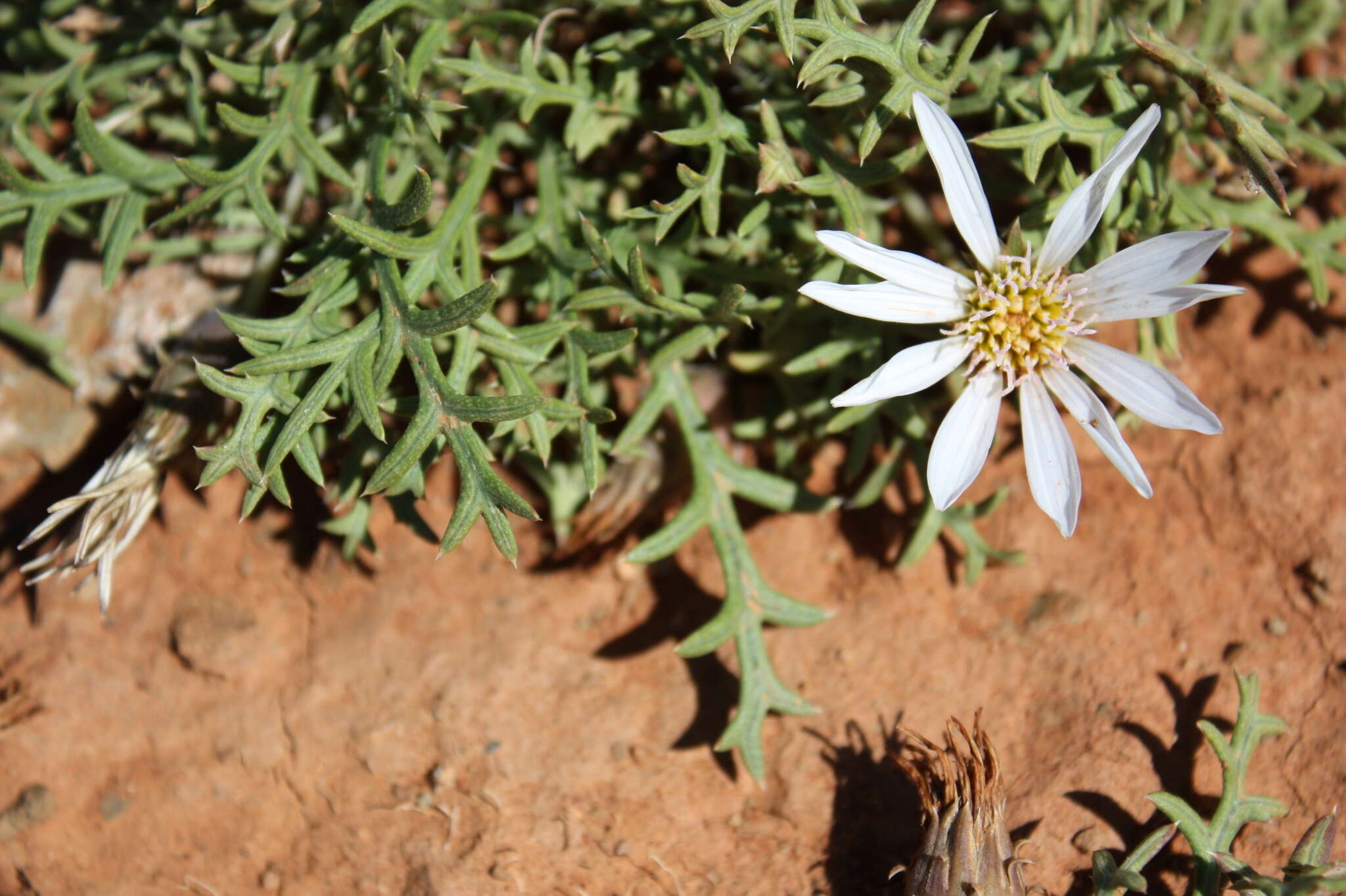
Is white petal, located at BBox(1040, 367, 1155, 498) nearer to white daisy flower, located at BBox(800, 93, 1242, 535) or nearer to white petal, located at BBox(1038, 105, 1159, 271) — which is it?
white daisy flower, located at BBox(800, 93, 1242, 535)

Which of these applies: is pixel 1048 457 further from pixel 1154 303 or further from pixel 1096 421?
pixel 1154 303

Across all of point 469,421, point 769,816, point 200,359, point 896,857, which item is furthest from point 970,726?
point 200,359

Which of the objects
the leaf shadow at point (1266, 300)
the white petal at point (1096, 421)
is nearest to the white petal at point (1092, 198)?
the white petal at point (1096, 421)

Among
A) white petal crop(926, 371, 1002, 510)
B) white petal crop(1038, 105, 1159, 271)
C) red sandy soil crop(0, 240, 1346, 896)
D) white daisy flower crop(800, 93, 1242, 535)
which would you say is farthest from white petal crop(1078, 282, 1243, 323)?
red sandy soil crop(0, 240, 1346, 896)

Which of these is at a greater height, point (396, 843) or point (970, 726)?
point (970, 726)

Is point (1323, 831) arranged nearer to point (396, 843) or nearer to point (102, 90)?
point (396, 843)
